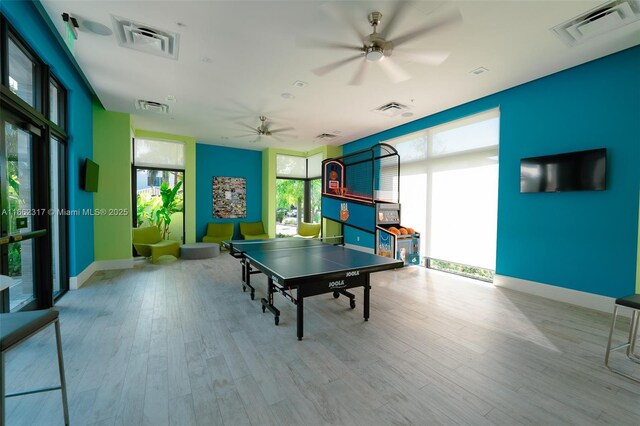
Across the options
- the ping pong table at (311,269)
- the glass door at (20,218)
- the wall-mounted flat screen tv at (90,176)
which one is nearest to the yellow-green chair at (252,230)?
the wall-mounted flat screen tv at (90,176)

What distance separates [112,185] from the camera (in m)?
5.63

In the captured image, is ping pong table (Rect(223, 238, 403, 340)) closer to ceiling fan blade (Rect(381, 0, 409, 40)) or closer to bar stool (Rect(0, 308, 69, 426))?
bar stool (Rect(0, 308, 69, 426))

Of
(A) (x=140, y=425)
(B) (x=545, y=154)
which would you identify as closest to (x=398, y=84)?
(B) (x=545, y=154)

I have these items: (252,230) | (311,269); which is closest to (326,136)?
(252,230)

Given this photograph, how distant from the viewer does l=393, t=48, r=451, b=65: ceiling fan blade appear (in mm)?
3019

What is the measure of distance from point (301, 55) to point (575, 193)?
14.4ft

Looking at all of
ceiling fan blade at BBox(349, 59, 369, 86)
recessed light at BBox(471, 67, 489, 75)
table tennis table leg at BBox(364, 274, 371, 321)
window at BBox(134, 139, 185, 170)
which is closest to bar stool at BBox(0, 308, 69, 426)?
table tennis table leg at BBox(364, 274, 371, 321)

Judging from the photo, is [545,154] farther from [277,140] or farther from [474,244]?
[277,140]

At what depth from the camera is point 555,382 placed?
6.79ft

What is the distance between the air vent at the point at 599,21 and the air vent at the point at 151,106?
630cm

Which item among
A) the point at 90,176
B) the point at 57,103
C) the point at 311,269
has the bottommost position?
the point at 311,269

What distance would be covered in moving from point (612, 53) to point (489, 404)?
4.65 meters

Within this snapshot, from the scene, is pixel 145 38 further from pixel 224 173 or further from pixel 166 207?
pixel 224 173

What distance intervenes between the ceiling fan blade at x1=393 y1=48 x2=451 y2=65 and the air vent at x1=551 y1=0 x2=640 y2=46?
4.03 ft
